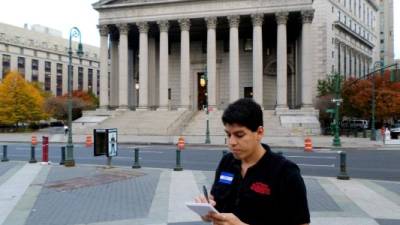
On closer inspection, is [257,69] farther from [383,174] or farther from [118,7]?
[383,174]

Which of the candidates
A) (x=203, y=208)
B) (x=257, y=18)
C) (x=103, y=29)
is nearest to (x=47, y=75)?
(x=103, y=29)

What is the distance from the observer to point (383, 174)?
60.1 feet

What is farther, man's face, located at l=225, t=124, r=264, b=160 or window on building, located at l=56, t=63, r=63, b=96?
window on building, located at l=56, t=63, r=63, b=96

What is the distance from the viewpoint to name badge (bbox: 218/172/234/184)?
351 centimetres

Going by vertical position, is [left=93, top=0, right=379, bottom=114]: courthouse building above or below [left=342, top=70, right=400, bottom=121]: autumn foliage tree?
above

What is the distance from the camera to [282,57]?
183 ft

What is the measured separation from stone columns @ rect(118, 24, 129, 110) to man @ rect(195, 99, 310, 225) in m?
57.9

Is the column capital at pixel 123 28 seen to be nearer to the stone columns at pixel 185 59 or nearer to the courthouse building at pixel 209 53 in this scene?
the courthouse building at pixel 209 53

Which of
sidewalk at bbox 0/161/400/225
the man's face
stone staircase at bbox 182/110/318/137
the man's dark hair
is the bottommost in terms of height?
sidewalk at bbox 0/161/400/225

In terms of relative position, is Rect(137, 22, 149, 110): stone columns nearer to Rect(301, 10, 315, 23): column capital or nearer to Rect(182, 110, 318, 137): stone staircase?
Rect(182, 110, 318, 137): stone staircase

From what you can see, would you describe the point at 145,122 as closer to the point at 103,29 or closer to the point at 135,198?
the point at 103,29

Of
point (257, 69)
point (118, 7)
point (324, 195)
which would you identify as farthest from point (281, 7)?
point (324, 195)

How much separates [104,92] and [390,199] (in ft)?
172

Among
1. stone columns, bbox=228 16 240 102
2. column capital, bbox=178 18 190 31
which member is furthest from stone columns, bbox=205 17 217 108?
column capital, bbox=178 18 190 31
